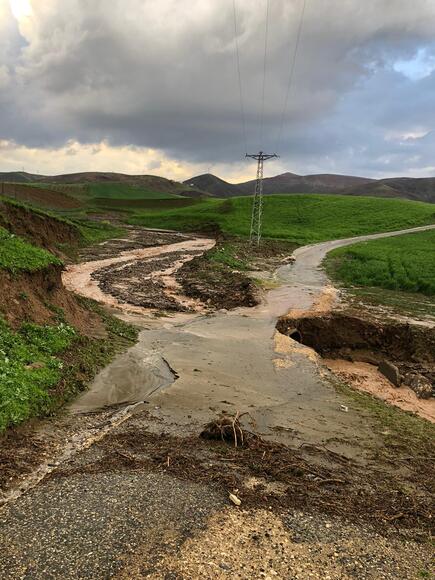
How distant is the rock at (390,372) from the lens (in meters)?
17.1

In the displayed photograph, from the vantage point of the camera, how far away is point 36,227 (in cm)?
3912

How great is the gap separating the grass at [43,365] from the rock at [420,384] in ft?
36.0

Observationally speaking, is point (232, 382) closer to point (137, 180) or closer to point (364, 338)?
point (364, 338)

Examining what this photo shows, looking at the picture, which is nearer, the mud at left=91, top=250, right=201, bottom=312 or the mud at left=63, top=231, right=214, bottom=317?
the mud at left=63, top=231, right=214, bottom=317

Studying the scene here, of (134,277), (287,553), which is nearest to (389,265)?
(134,277)

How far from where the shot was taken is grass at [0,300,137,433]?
32.6ft

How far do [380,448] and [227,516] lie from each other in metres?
4.36

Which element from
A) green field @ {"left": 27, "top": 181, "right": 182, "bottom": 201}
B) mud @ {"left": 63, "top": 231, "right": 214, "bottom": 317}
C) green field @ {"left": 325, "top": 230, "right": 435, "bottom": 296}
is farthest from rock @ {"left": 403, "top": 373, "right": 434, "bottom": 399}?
green field @ {"left": 27, "top": 181, "right": 182, "bottom": 201}

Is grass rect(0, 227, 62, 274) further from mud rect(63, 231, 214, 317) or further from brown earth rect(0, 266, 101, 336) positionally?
mud rect(63, 231, 214, 317)

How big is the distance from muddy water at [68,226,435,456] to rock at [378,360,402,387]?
3651mm

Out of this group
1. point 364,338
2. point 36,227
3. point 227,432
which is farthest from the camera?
point 36,227

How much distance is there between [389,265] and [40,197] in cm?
7385

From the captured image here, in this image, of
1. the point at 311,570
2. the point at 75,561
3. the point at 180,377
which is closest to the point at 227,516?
the point at 311,570

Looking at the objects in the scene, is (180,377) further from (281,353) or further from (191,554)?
(191,554)
